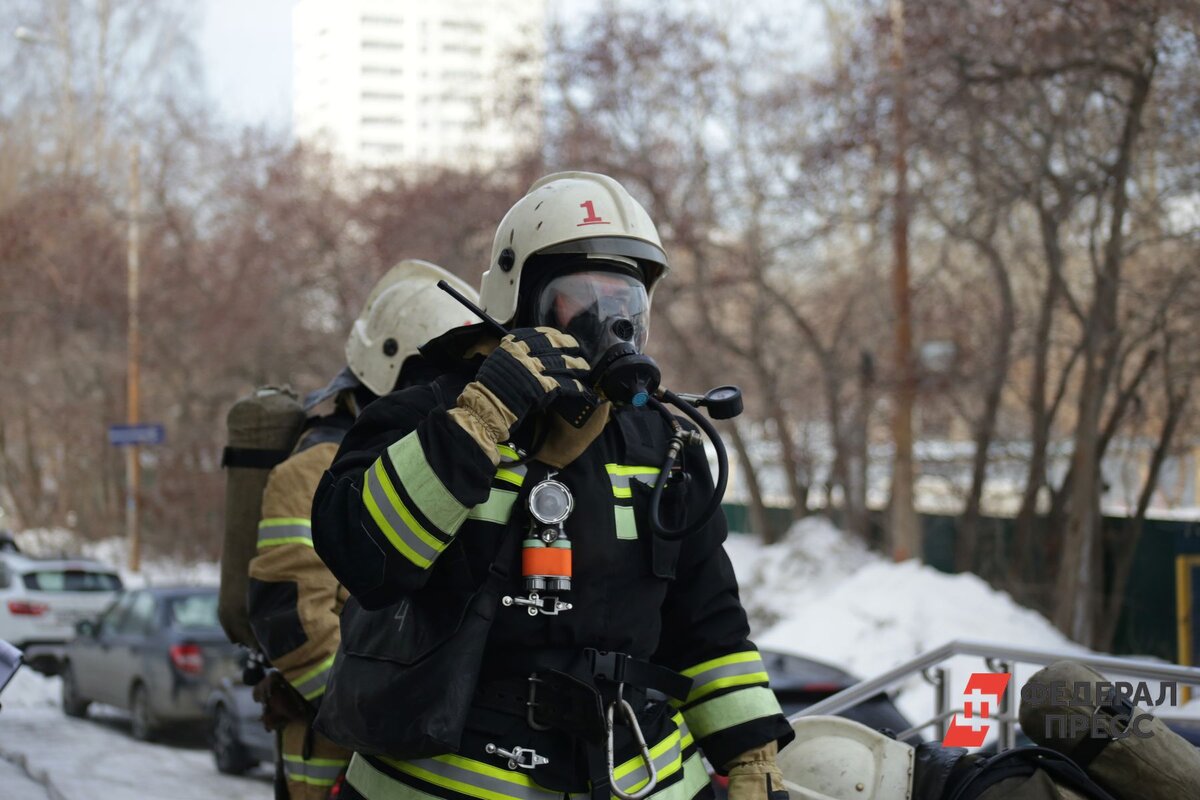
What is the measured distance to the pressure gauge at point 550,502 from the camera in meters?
2.43

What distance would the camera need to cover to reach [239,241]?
86.0 ft

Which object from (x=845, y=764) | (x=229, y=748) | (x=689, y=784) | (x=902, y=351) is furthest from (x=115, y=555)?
(x=689, y=784)

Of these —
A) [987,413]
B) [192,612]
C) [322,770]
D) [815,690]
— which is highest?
[987,413]

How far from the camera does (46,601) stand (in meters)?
15.3

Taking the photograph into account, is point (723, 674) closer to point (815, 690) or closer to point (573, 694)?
point (573, 694)

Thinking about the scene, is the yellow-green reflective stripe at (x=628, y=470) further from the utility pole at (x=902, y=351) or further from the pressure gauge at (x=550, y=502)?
the utility pole at (x=902, y=351)

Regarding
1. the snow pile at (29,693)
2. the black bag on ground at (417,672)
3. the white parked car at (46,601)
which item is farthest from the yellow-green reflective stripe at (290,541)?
→ the white parked car at (46,601)

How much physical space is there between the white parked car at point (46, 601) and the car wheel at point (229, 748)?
587cm

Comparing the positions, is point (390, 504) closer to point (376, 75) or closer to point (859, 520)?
point (859, 520)

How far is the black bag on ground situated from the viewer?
2.38 meters

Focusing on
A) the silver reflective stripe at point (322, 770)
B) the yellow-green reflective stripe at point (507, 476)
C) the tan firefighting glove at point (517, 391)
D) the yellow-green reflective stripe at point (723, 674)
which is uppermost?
the tan firefighting glove at point (517, 391)

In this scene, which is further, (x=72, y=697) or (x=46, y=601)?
(x=46, y=601)

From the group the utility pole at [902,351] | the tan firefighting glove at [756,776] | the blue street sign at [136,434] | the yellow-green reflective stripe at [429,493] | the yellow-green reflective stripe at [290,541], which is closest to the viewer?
the yellow-green reflective stripe at [429,493]

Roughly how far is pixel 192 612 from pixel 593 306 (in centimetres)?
972
